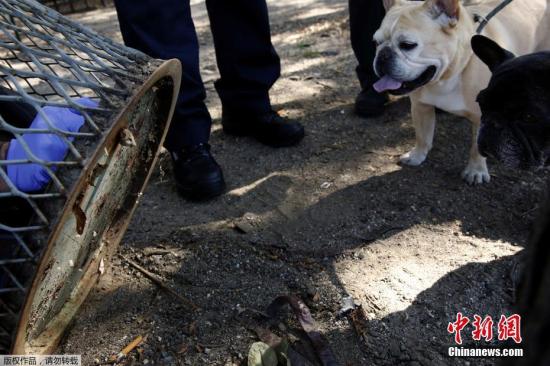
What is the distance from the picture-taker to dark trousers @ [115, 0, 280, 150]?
206 centimetres

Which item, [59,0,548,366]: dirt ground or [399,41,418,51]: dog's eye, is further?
[399,41,418,51]: dog's eye

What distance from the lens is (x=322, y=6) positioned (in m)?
5.53

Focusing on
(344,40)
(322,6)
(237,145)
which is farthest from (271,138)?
(322,6)

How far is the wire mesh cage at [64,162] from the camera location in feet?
3.53

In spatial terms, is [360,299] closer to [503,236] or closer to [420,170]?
[503,236]

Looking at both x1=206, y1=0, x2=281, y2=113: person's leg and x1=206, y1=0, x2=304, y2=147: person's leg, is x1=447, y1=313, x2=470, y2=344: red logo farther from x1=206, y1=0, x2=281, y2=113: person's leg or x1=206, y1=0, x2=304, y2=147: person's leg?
x1=206, y1=0, x2=281, y2=113: person's leg

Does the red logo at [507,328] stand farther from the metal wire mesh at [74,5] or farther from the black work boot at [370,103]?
the metal wire mesh at [74,5]

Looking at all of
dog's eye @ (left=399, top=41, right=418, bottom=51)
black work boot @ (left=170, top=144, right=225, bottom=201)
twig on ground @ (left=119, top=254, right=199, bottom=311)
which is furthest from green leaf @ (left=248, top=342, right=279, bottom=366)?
dog's eye @ (left=399, top=41, right=418, bottom=51)

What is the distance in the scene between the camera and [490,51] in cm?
177

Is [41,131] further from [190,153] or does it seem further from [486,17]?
[486,17]

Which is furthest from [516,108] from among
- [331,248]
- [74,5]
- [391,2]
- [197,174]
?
[74,5]

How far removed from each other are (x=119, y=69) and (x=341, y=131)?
1706mm

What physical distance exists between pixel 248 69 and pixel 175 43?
583mm

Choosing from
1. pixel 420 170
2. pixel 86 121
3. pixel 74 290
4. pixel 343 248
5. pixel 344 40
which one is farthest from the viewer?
pixel 344 40
